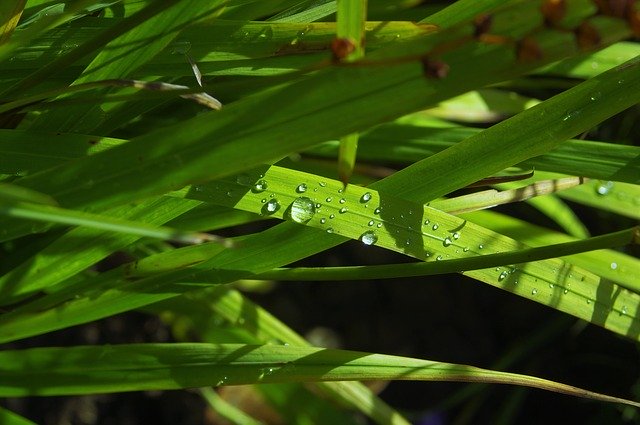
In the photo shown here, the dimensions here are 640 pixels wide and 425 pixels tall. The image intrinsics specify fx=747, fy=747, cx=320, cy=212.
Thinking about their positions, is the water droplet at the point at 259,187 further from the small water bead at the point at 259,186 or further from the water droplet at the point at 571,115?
the water droplet at the point at 571,115

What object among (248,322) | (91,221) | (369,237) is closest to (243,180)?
(369,237)

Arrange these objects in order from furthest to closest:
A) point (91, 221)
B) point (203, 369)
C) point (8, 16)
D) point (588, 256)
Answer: point (588, 256) < point (203, 369) < point (8, 16) < point (91, 221)

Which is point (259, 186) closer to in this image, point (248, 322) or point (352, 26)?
point (352, 26)

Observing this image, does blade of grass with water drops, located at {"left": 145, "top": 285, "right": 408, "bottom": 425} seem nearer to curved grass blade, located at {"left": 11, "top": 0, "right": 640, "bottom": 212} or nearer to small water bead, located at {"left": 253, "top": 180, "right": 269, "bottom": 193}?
small water bead, located at {"left": 253, "top": 180, "right": 269, "bottom": 193}

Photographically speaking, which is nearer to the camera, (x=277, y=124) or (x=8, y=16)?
(x=277, y=124)

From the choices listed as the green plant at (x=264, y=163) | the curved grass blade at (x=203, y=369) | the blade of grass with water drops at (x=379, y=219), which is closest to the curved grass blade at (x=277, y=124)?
the green plant at (x=264, y=163)

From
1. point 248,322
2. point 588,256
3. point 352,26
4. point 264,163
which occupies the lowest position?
point 248,322
